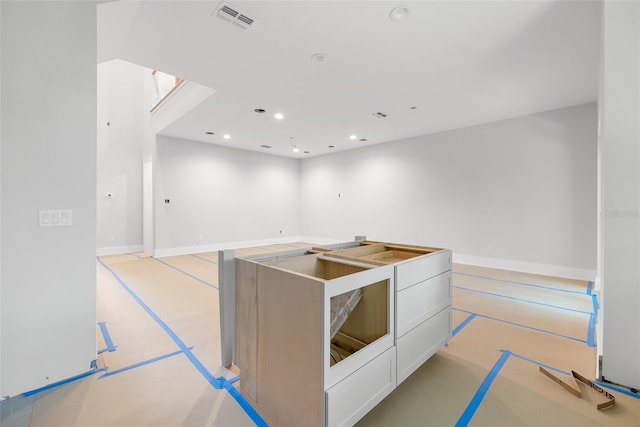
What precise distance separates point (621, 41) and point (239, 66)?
3.39 m

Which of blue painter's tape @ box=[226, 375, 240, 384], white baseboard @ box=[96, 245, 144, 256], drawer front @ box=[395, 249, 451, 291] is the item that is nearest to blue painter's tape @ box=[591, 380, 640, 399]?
drawer front @ box=[395, 249, 451, 291]

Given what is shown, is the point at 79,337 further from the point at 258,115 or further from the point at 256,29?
the point at 258,115

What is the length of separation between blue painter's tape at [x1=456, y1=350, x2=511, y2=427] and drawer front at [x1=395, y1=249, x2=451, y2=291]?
2.56 feet

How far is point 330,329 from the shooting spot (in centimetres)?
174

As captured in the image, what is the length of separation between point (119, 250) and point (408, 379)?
25.2ft

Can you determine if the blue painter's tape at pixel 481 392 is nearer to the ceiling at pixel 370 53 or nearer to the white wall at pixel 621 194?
the white wall at pixel 621 194

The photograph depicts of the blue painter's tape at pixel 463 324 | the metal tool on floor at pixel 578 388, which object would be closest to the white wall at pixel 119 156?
the blue painter's tape at pixel 463 324

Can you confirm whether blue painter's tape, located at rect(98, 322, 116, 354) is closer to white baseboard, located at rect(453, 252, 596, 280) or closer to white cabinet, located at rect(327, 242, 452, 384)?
white cabinet, located at rect(327, 242, 452, 384)

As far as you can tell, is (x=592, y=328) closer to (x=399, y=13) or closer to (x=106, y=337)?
(x=399, y=13)

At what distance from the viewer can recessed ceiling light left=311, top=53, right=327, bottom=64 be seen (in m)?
3.04

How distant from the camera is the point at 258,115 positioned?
5062 millimetres

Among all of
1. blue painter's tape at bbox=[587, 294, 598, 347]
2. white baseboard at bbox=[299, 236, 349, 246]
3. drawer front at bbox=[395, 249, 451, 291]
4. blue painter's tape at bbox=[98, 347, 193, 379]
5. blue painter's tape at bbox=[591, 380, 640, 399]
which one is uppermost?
drawer front at bbox=[395, 249, 451, 291]

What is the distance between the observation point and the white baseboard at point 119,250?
6759 mm

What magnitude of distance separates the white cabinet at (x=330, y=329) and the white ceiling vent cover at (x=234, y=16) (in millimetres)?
2110
